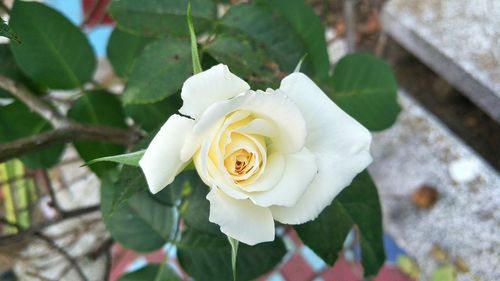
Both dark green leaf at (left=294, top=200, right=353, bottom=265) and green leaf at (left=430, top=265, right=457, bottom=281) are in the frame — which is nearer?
dark green leaf at (left=294, top=200, right=353, bottom=265)

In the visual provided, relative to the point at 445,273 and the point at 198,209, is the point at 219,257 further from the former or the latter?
the point at 445,273

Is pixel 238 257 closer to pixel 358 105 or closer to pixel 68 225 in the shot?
pixel 358 105

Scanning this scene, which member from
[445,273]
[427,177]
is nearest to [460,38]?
[427,177]

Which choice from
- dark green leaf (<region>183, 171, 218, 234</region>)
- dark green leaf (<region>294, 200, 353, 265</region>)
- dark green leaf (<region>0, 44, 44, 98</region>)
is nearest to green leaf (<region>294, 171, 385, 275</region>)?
dark green leaf (<region>294, 200, 353, 265</region>)

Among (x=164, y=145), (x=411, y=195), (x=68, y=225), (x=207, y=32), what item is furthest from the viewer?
(x=68, y=225)

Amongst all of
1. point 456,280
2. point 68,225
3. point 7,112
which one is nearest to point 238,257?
point 7,112

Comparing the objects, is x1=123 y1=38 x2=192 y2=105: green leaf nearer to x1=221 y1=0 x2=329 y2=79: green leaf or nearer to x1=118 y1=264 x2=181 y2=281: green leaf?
x1=221 y1=0 x2=329 y2=79: green leaf
